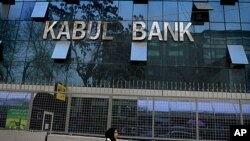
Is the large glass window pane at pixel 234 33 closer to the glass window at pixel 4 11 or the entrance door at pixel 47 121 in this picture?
the entrance door at pixel 47 121

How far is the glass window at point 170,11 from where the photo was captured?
77.5ft

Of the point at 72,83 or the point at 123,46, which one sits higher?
the point at 123,46

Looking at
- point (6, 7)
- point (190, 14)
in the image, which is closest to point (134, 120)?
point (190, 14)

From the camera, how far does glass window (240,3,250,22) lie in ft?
77.4

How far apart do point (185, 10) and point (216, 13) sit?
2157 mm

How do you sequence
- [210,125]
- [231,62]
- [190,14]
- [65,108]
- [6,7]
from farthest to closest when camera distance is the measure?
1. [6,7]
2. [190,14]
3. [231,62]
4. [65,108]
5. [210,125]

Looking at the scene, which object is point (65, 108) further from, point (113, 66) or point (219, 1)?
point (219, 1)

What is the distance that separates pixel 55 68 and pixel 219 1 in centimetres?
1217

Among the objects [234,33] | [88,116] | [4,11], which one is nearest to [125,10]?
[234,33]

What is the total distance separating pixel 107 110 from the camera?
35.8 feet

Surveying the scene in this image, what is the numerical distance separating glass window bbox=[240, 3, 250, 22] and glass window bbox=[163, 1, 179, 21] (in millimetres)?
4431

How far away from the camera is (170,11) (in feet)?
78.3

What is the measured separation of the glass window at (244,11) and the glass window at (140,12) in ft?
21.4

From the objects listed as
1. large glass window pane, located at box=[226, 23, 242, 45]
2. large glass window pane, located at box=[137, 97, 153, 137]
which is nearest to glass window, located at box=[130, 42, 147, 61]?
large glass window pane, located at box=[226, 23, 242, 45]
